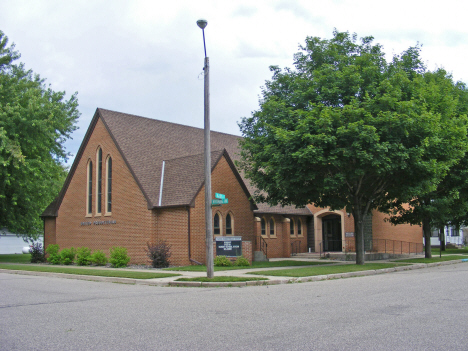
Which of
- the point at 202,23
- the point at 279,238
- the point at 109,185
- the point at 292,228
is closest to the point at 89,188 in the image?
the point at 109,185

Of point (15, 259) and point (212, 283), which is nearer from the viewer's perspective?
point (212, 283)

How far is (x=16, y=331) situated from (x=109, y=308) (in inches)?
110

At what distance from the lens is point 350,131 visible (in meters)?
19.1

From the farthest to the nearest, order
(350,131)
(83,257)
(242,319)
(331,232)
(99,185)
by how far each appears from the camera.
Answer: (331,232) → (99,185) → (83,257) → (350,131) → (242,319)

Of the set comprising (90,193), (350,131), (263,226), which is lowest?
(263,226)

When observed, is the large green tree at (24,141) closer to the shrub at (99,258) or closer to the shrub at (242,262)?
the shrub at (99,258)

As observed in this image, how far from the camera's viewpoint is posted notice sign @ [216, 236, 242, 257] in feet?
77.8

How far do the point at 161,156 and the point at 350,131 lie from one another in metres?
14.3

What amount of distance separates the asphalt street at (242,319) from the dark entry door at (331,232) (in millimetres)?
22552

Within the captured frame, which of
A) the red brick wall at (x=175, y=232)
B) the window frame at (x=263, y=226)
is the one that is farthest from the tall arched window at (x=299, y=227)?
the red brick wall at (x=175, y=232)

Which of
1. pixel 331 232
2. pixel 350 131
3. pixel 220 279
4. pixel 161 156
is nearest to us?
pixel 220 279

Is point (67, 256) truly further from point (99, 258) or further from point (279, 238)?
point (279, 238)

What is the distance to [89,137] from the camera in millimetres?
30500

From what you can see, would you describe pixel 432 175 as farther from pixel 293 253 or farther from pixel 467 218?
pixel 467 218
